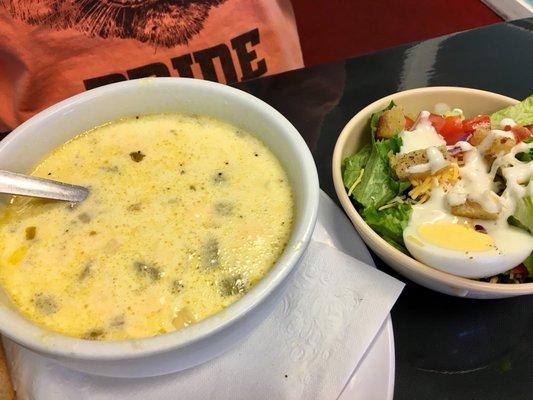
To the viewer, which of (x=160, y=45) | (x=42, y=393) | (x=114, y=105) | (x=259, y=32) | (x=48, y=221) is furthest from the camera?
(x=259, y=32)

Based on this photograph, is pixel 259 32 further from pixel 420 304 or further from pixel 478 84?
pixel 420 304

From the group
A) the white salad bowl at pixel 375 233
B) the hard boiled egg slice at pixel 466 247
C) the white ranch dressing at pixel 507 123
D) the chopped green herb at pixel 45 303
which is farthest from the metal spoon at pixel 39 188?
the white ranch dressing at pixel 507 123

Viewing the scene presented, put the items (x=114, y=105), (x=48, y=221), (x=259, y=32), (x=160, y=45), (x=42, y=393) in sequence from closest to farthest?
(x=42, y=393) < (x=48, y=221) < (x=114, y=105) < (x=160, y=45) < (x=259, y=32)

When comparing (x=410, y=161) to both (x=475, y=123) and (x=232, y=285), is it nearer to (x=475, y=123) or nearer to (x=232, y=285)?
(x=475, y=123)

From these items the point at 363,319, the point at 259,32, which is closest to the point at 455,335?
the point at 363,319

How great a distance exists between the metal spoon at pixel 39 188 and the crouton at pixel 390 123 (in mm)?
589

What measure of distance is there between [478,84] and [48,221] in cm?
111

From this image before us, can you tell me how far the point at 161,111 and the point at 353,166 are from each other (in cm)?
40

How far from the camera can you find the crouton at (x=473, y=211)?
90 cm

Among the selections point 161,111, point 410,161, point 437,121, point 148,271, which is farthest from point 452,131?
point 148,271

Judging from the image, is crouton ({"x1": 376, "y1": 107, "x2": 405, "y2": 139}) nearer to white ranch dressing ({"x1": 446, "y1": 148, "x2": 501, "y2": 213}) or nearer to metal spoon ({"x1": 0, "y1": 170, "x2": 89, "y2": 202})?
white ranch dressing ({"x1": 446, "y1": 148, "x2": 501, "y2": 213})

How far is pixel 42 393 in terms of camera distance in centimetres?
72

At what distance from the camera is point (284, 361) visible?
29.1 inches

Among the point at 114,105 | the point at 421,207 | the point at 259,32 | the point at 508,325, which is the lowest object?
the point at 508,325
